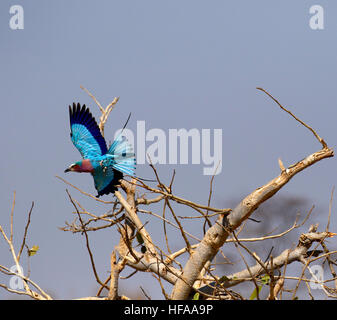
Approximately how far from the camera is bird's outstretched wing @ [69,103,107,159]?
3586 mm

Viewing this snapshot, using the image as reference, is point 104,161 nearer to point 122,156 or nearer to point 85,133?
point 122,156

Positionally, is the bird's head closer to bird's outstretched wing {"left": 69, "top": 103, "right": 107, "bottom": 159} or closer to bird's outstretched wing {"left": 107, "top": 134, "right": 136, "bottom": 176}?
bird's outstretched wing {"left": 69, "top": 103, "right": 107, "bottom": 159}

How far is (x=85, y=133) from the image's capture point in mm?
3658

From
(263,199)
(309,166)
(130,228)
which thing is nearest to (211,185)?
(263,199)

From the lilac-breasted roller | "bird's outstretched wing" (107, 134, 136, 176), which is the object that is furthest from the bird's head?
"bird's outstretched wing" (107, 134, 136, 176)

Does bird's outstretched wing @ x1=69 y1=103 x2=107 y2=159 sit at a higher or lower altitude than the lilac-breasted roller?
higher

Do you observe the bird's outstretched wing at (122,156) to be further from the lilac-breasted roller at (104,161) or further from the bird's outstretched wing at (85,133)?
the bird's outstretched wing at (85,133)

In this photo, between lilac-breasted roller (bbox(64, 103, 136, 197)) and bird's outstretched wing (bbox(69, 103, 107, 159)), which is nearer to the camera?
lilac-breasted roller (bbox(64, 103, 136, 197))

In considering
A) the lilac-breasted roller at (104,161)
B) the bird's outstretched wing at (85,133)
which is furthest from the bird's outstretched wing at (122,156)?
the bird's outstretched wing at (85,133)

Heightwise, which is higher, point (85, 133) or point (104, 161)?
point (85, 133)

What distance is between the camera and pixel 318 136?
Result: 10.3 ft

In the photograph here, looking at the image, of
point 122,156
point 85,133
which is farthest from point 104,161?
point 85,133

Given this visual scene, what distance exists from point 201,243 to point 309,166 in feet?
2.61

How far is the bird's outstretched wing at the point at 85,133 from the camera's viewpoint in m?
3.59
